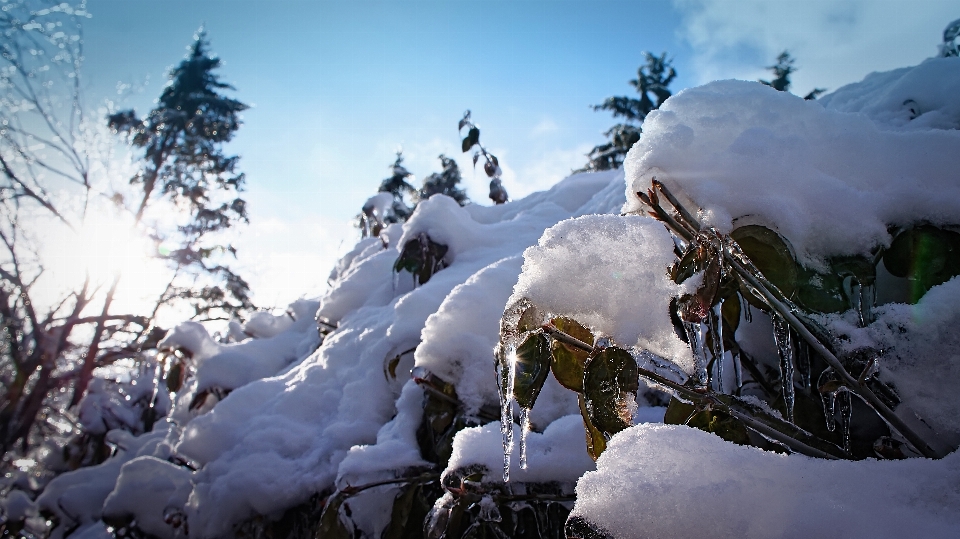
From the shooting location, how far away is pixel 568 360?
554mm

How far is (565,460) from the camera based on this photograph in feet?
2.52

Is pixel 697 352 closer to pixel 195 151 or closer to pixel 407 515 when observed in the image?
pixel 407 515

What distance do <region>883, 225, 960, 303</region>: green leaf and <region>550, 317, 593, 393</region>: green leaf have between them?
352mm

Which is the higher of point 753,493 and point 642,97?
point 642,97

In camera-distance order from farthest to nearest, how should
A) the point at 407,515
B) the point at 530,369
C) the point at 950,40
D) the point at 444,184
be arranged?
the point at 444,184, the point at 950,40, the point at 407,515, the point at 530,369

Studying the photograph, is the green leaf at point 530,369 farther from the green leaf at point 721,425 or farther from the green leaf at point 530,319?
the green leaf at point 721,425

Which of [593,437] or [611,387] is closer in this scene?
[611,387]

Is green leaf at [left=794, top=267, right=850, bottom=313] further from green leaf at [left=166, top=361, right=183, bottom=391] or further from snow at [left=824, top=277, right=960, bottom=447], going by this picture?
green leaf at [left=166, top=361, right=183, bottom=391]

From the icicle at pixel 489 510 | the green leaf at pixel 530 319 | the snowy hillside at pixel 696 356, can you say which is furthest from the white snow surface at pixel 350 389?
the green leaf at pixel 530 319

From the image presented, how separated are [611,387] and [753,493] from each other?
0.13 m

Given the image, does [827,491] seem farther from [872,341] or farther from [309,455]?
[309,455]

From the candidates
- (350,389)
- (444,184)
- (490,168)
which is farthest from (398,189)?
(350,389)

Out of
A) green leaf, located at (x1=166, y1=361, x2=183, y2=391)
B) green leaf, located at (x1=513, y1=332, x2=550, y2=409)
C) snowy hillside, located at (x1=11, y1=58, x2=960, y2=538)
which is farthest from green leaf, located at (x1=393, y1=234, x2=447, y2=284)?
green leaf, located at (x1=513, y1=332, x2=550, y2=409)

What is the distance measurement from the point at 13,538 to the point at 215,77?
40.3 feet
